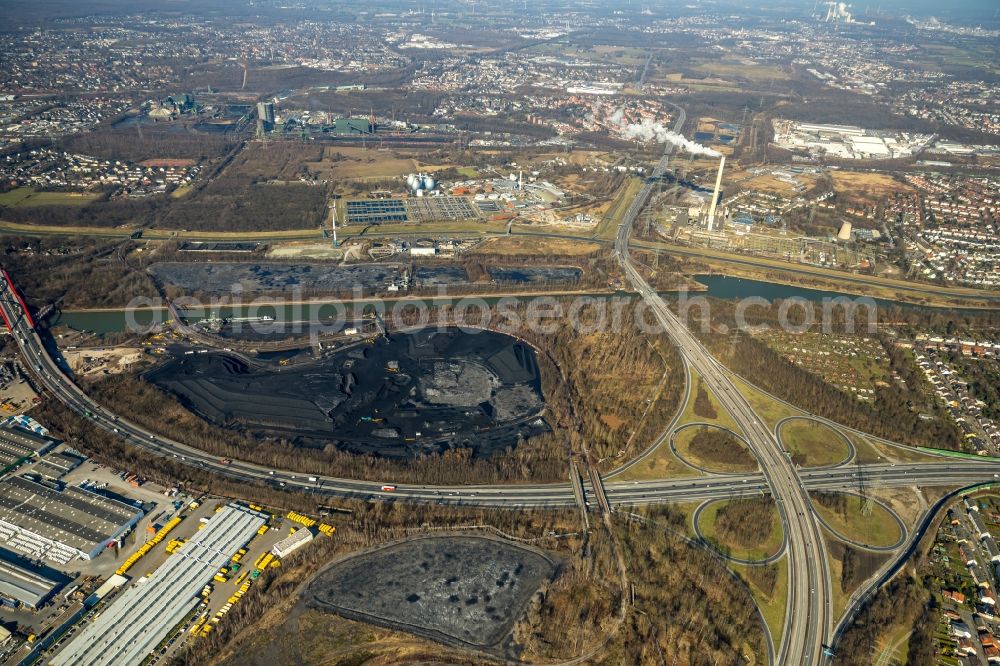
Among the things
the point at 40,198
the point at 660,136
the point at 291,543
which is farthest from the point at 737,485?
the point at 660,136

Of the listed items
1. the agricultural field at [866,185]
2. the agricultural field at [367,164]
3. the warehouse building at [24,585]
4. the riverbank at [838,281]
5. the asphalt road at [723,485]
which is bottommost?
the warehouse building at [24,585]

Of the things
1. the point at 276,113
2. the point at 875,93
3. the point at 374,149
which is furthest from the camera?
the point at 875,93

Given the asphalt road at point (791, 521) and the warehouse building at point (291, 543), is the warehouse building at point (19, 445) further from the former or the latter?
the asphalt road at point (791, 521)

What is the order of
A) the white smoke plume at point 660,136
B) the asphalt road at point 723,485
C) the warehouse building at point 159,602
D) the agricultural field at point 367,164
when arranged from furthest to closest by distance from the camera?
the white smoke plume at point 660,136 → the agricultural field at point 367,164 → the asphalt road at point 723,485 → the warehouse building at point 159,602

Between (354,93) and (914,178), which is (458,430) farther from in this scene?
(354,93)

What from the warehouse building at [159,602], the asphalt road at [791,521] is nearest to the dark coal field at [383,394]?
the warehouse building at [159,602]

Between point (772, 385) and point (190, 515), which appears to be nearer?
point (190, 515)

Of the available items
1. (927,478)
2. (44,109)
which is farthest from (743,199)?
(44,109)
